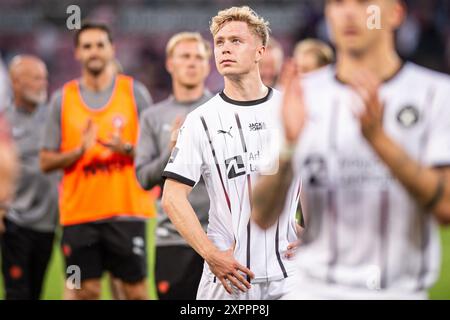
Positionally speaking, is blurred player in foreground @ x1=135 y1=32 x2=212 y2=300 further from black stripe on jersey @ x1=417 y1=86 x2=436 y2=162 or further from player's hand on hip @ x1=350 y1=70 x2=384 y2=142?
player's hand on hip @ x1=350 y1=70 x2=384 y2=142

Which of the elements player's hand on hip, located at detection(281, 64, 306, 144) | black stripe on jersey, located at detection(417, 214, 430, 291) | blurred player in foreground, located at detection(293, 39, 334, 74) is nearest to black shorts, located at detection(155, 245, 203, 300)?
blurred player in foreground, located at detection(293, 39, 334, 74)

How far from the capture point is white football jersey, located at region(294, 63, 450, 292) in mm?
3412

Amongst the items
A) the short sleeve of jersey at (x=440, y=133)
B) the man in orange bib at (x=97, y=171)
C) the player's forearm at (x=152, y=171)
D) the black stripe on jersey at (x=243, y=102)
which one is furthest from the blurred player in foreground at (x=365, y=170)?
the man in orange bib at (x=97, y=171)

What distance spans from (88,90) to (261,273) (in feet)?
7.99

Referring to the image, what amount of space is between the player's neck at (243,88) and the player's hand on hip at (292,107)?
121 cm

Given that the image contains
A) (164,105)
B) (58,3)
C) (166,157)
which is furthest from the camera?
(58,3)

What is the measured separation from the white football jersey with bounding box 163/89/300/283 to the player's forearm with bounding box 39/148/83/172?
179cm

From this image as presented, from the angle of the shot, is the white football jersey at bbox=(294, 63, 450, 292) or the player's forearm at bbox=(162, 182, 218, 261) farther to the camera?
the player's forearm at bbox=(162, 182, 218, 261)

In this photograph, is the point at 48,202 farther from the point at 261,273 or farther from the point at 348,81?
the point at 348,81

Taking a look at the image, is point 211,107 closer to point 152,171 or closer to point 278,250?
point 278,250

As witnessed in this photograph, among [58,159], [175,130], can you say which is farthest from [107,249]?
[175,130]

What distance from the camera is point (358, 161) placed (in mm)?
3451

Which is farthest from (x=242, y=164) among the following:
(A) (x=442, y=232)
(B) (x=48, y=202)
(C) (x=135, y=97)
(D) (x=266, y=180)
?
(A) (x=442, y=232)

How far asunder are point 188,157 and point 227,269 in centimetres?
56
